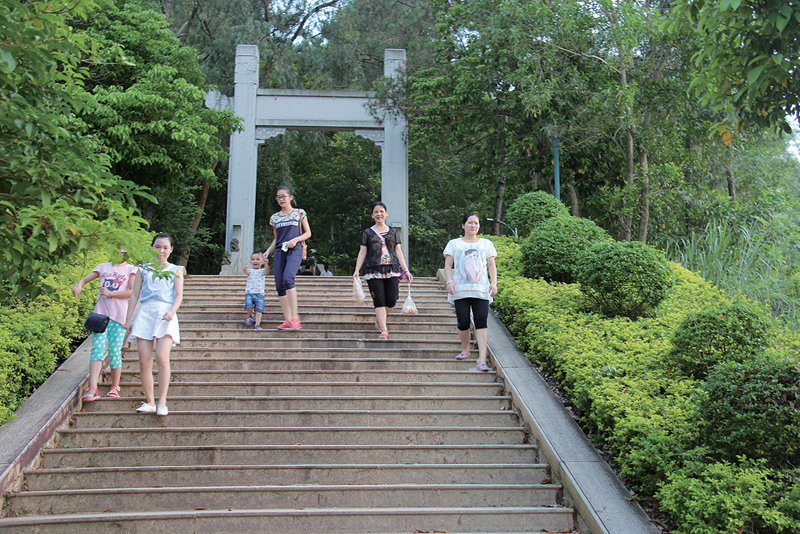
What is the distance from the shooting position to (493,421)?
18.2 feet

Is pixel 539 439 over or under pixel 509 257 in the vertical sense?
under

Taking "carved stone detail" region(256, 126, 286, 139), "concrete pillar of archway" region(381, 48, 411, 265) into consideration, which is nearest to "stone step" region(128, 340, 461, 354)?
"concrete pillar of archway" region(381, 48, 411, 265)

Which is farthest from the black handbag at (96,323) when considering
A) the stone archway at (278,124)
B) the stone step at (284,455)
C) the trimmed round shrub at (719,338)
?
the stone archway at (278,124)

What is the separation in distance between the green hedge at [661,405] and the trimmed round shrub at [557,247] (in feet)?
3.43

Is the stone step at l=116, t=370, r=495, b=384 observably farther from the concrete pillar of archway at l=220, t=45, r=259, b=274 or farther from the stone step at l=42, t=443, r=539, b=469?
the concrete pillar of archway at l=220, t=45, r=259, b=274

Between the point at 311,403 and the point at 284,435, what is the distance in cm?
57

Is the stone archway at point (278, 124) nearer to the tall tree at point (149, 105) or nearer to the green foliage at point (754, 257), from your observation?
the tall tree at point (149, 105)

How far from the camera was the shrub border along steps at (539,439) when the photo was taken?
161 inches

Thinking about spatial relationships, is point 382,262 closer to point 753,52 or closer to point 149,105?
point 753,52

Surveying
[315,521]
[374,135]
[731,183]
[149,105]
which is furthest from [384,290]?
[731,183]

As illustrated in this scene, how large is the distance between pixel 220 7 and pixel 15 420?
53.1 ft

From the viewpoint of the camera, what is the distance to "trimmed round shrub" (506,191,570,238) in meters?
11.2

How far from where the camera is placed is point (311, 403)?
5.73m

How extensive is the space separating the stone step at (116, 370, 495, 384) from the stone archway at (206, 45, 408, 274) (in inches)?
359
